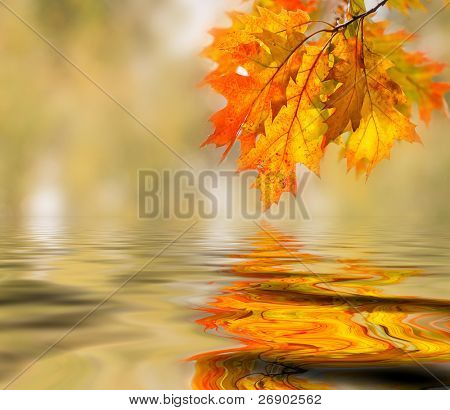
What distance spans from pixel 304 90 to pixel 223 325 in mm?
614

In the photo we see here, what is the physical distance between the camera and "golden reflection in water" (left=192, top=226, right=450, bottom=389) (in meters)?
1.28

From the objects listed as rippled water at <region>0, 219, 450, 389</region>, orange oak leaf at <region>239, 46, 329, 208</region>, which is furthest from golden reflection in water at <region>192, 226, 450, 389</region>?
orange oak leaf at <region>239, 46, 329, 208</region>

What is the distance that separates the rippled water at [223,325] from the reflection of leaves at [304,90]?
1.27 feet

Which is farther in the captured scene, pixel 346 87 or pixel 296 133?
pixel 296 133

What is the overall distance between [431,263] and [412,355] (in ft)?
6.09

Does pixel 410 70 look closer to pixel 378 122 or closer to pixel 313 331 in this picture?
pixel 378 122

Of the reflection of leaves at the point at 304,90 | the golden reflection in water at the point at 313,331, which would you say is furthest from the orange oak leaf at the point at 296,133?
the golden reflection in water at the point at 313,331

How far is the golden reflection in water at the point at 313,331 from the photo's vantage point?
4.21 feet

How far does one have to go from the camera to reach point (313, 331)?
5.21 feet

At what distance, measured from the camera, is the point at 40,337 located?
1.54m

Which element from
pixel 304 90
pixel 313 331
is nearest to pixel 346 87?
pixel 304 90

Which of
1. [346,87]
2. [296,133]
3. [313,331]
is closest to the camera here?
[313,331]

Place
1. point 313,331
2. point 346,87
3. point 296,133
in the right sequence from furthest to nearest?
point 296,133 → point 346,87 → point 313,331

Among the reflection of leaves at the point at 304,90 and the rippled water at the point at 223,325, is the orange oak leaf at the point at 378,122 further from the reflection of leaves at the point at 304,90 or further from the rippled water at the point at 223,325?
the rippled water at the point at 223,325
